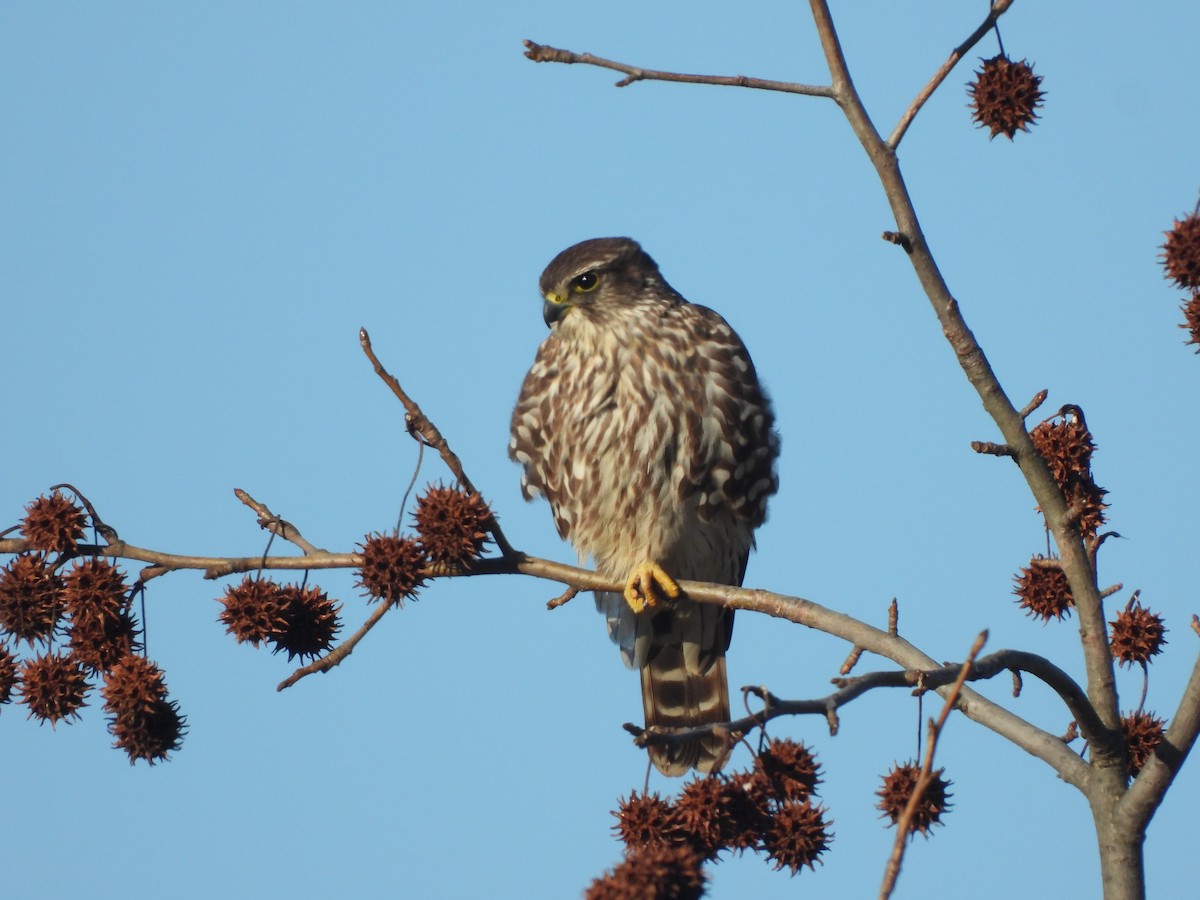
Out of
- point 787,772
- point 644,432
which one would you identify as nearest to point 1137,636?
point 787,772

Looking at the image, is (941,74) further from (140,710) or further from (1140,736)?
(140,710)

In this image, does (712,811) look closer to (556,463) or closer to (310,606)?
(310,606)

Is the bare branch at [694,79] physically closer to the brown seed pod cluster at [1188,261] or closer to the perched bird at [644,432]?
the brown seed pod cluster at [1188,261]

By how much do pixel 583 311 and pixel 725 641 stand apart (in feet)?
4.90

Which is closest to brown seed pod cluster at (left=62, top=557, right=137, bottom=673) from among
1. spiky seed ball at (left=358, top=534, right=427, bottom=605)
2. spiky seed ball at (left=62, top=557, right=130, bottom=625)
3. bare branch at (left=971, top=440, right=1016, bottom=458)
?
spiky seed ball at (left=62, top=557, right=130, bottom=625)

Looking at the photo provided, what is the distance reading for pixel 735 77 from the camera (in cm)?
322

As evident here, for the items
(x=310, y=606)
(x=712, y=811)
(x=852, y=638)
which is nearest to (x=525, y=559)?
(x=310, y=606)

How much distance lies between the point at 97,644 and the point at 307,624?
515 mm

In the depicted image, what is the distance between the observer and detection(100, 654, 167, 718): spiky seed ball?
11.4 ft

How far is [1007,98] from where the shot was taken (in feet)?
11.1

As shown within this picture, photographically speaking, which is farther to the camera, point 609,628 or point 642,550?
point 609,628

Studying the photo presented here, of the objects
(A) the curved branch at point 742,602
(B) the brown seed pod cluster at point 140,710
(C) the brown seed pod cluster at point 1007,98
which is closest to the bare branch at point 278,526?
(A) the curved branch at point 742,602

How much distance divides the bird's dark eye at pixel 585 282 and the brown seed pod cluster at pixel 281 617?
2.04 m

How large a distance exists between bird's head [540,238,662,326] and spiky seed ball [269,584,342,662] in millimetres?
2006
